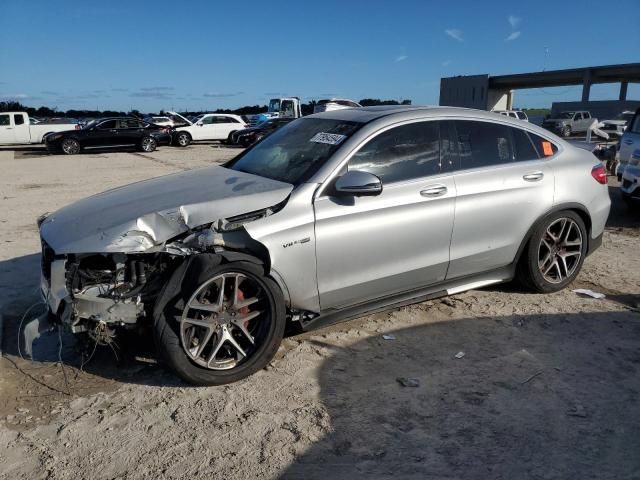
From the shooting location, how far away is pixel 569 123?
35656mm

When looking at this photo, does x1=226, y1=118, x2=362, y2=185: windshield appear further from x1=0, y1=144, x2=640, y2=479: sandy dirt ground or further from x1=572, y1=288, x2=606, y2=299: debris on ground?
x1=572, y1=288, x2=606, y2=299: debris on ground

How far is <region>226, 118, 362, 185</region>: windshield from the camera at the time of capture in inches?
154

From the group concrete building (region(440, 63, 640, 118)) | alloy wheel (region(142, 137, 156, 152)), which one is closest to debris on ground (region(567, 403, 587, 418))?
alloy wheel (region(142, 137, 156, 152))

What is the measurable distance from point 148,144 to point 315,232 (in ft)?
71.2

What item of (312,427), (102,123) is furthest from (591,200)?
(102,123)

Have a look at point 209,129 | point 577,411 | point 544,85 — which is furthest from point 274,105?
point 544,85

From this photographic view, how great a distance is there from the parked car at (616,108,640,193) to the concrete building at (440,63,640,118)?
42.9m

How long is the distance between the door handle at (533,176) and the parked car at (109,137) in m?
21.4

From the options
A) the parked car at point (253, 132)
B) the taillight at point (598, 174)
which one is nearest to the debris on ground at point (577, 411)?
the taillight at point (598, 174)

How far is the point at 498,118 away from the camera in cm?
462

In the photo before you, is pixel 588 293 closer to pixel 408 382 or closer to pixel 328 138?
pixel 408 382

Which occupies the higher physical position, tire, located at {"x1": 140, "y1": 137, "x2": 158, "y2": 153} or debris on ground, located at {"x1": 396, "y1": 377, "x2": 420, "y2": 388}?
tire, located at {"x1": 140, "y1": 137, "x2": 158, "y2": 153}

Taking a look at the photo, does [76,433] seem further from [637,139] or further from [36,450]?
[637,139]

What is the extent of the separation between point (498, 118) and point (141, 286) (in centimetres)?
324
